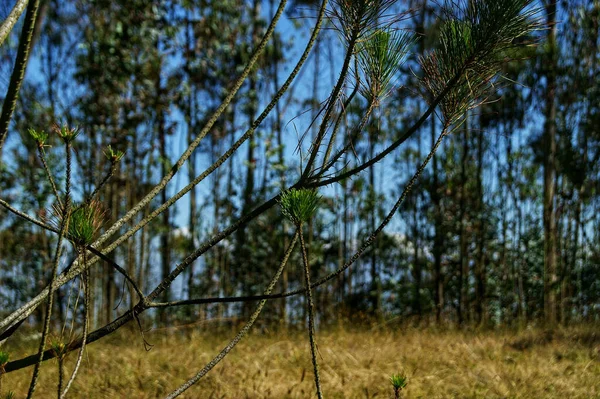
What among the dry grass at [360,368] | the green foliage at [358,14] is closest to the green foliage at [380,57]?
the green foliage at [358,14]

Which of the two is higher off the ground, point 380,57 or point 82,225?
point 380,57

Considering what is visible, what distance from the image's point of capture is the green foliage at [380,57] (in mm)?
1802

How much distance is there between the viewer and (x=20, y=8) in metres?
1.40

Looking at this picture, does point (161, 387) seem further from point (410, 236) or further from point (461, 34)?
point (410, 236)

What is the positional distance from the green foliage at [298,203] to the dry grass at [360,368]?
1.99m

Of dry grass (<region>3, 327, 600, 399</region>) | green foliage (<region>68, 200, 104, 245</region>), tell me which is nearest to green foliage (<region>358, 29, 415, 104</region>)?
green foliage (<region>68, 200, 104, 245</region>)

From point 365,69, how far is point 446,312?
8415 mm

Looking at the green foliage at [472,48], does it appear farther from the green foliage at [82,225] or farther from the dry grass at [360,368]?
the dry grass at [360,368]

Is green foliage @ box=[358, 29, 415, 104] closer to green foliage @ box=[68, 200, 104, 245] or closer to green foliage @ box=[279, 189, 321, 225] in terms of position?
green foliage @ box=[279, 189, 321, 225]

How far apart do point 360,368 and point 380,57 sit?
2945mm

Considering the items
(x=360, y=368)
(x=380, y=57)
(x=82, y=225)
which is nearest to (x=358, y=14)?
(x=380, y=57)

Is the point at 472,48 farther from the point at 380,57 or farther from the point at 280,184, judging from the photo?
the point at 280,184

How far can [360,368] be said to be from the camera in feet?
14.0

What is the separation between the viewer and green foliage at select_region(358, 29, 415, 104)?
1802 millimetres
